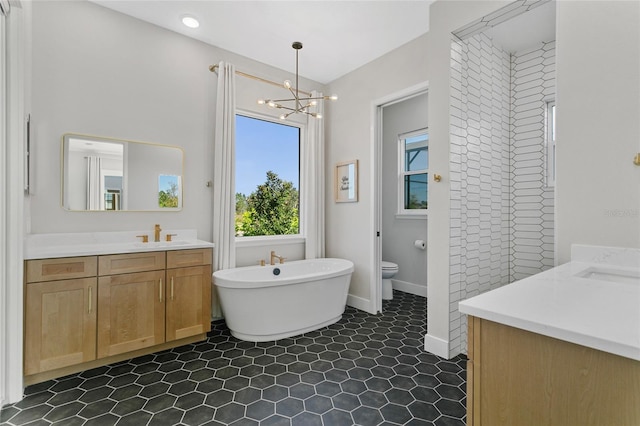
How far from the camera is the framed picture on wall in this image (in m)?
3.83

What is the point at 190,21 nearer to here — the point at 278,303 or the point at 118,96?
the point at 118,96

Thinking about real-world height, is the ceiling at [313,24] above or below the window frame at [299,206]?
above

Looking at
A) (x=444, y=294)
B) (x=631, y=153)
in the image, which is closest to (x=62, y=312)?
(x=444, y=294)

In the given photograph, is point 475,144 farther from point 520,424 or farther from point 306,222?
point 520,424

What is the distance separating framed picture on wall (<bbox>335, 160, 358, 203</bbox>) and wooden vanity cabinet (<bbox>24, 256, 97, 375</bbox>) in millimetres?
2660

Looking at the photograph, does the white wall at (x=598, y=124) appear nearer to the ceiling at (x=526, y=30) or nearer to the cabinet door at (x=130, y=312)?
the ceiling at (x=526, y=30)

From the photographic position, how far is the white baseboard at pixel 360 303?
3.66m

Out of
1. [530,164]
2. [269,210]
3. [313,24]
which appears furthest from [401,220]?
[313,24]

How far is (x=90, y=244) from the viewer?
265 cm

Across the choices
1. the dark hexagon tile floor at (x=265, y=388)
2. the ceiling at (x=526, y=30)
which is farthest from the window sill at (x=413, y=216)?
the ceiling at (x=526, y=30)

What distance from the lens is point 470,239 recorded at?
9.07 feet

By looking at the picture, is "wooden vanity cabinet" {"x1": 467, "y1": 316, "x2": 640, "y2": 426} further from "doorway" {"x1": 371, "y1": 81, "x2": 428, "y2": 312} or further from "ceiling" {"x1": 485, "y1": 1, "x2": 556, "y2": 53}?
"doorway" {"x1": 371, "y1": 81, "x2": 428, "y2": 312}

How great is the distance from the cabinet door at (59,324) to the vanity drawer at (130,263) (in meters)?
0.12

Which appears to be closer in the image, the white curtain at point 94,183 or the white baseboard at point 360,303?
the white curtain at point 94,183
